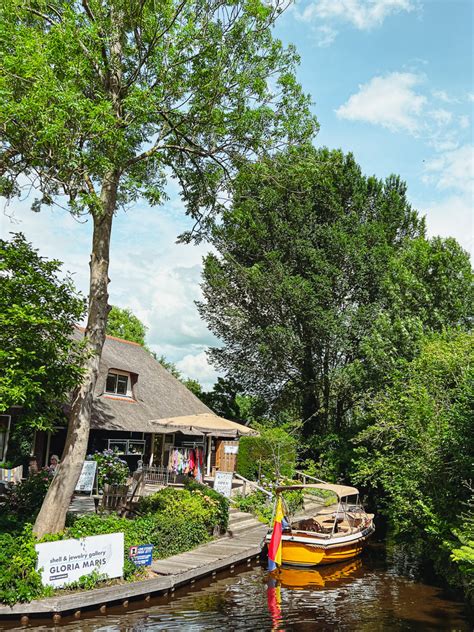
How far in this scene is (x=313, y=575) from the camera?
704 inches

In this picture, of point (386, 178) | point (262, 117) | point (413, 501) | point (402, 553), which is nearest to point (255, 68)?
point (262, 117)

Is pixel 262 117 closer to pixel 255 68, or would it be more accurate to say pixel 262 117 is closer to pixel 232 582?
pixel 255 68

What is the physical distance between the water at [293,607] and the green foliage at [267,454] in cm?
1090

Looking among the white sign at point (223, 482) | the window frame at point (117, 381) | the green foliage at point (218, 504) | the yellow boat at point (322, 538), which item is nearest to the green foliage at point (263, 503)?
the white sign at point (223, 482)

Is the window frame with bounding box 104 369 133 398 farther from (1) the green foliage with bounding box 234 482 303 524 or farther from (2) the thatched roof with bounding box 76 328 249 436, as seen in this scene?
(1) the green foliage with bounding box 234 482 303 524

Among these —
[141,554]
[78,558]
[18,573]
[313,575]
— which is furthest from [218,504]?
[18,573]

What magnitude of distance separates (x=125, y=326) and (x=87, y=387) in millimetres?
51543

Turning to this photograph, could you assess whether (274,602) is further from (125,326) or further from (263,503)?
(125,326)

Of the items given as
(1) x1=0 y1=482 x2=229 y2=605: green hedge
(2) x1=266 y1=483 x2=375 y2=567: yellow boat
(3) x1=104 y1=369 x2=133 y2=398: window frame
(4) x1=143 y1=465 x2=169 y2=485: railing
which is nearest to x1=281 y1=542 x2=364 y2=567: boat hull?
(2) x1=266 y1=483 x2=375 y2=567: yellow boat

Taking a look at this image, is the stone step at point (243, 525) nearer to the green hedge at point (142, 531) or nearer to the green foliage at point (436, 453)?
the green hedge at point (142, 531)

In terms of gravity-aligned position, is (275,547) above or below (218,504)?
below

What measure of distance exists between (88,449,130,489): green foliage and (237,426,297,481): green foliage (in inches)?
352

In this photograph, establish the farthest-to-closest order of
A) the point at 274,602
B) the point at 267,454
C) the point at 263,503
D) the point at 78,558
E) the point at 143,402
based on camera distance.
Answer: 1. the point at 267,454
2. the point at 143,402
3. the point at 263,503
4. the point at 274,602
5. the point at 78,558

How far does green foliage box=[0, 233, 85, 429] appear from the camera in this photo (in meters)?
11.6
